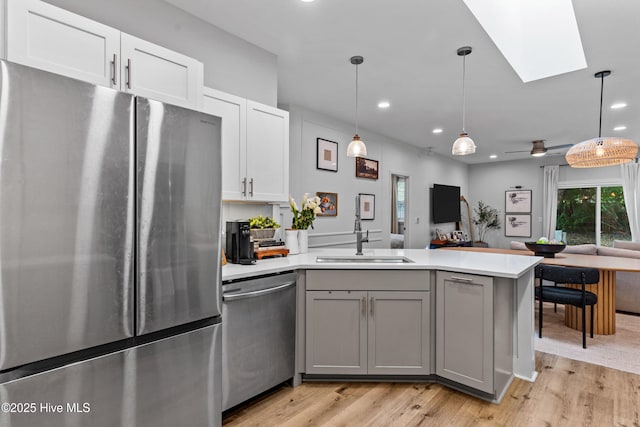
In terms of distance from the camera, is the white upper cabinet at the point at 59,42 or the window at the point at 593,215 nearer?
the white upper cabinet at the point at 59,42

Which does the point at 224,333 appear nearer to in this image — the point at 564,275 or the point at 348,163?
the point at 564,275

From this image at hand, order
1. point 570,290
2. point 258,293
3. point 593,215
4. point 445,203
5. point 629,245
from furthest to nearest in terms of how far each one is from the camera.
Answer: point 445,203
point 593,215
point 629,245
point 570,290
point 258,293

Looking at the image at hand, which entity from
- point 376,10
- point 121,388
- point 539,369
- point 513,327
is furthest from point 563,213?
point 121,388

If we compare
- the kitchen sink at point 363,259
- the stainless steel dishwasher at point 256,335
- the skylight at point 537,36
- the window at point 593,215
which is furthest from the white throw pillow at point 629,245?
the stainless steel dishwasher at point 256,335

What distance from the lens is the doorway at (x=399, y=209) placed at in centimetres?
662

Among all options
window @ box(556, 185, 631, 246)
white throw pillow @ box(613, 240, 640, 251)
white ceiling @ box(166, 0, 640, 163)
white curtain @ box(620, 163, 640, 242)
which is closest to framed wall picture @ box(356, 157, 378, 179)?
white ceiling @ box(166, 0, 640, 163)

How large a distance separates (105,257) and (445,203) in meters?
7.49

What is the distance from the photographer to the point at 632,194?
6969 mm

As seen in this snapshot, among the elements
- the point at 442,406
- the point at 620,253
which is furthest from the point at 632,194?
the point at 442,406

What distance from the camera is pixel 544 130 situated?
5.53 m

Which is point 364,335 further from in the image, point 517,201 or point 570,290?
point 517,201

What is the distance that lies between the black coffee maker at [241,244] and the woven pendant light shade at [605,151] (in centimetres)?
332

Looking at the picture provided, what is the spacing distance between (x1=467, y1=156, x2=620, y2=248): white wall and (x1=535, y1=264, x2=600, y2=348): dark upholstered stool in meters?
5.60

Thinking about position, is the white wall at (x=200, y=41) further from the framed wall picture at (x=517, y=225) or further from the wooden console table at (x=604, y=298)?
the framed wall picture at (x=517, y=225)
